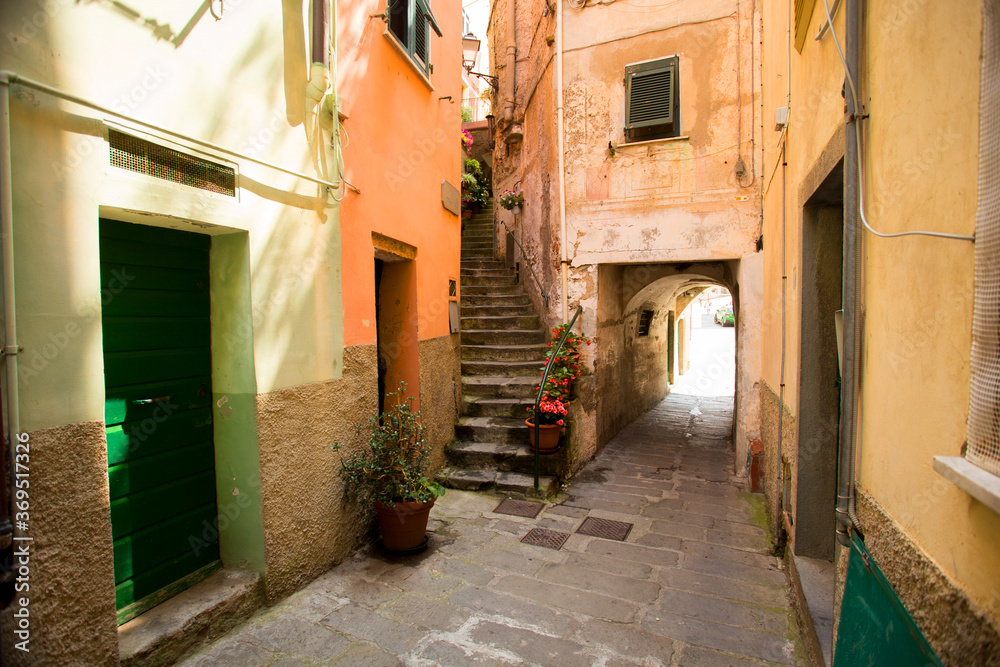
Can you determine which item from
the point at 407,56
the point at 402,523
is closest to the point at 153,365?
the point at 402,523

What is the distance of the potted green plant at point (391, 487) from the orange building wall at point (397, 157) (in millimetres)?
862

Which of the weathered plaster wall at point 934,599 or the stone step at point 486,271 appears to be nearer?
the weathered plaster wall at point 934,599

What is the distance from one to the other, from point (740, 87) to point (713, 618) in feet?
18.6

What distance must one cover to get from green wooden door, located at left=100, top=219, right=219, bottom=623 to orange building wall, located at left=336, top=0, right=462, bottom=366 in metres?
1.07

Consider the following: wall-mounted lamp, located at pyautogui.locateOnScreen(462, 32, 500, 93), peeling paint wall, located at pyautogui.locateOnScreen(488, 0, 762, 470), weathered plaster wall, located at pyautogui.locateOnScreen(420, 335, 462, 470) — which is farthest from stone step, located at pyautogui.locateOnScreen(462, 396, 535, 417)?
wall-mounted lamp, located at pyautogui.locateOnScreen(462, 32, 500, 93)

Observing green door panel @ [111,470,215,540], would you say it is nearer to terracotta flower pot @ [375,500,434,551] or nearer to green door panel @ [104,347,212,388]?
green door panel @ [104,347,212,388]

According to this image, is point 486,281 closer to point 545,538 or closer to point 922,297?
point 545,538

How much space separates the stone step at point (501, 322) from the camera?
25.3 feet

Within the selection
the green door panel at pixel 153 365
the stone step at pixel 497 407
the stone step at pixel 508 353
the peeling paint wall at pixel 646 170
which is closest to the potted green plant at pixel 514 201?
the peeling paint wall at pixel 646 170

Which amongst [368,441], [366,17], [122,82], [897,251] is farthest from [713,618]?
[366,17]

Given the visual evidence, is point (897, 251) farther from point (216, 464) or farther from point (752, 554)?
point (216, 464)

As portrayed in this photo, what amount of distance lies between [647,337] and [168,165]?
28.9 ft

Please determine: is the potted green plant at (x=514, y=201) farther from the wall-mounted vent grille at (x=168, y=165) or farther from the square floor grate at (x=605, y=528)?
the wall-mounted vent grille at (x=168, y=165)

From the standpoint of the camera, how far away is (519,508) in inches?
192
